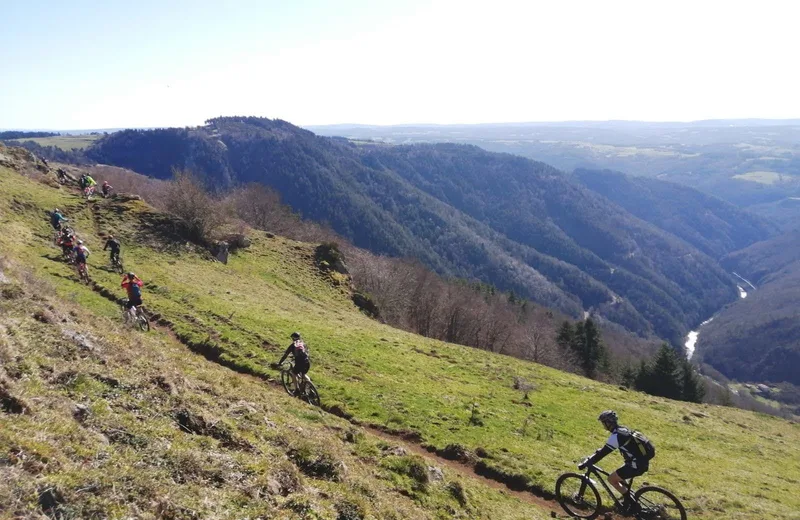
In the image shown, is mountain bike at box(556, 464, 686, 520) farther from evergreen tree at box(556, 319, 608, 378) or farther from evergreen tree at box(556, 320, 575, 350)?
evergreen tree at box(556, 320, 575, 350)

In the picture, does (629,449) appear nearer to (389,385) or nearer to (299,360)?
(299,360)

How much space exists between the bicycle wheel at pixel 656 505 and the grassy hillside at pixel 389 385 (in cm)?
322

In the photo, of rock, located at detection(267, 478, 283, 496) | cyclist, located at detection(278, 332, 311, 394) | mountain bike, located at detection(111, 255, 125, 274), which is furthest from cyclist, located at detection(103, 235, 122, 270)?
rock, located at detection(267, 478, 283, 496)

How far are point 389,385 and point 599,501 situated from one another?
42.4ft

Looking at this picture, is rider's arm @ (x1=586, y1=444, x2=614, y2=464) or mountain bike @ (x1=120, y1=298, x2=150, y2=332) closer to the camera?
rider's arm @ (x1=586, y1=444, x2=614, y2=464)

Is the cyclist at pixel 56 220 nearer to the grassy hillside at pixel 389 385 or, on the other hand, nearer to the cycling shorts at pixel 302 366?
the grassy hillside at pixel 389 385

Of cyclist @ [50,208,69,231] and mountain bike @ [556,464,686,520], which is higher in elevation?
cyclist @ [50,208,69,231]

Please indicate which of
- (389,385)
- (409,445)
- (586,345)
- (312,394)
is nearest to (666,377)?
(586,345)

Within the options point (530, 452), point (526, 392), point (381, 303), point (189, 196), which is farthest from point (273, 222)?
point (530, 452)

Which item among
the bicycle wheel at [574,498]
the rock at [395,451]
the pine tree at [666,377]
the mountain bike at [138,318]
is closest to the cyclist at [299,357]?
the rock at [395,451]

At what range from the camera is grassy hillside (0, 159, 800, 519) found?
687 inches

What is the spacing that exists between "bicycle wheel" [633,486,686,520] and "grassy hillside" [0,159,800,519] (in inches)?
127

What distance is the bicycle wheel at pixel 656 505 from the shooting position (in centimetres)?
1277

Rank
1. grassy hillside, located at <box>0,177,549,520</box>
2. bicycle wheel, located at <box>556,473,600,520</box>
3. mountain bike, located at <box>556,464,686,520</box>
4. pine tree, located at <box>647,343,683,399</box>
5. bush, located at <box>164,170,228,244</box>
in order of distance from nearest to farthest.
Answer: grassy hillside, located at <box>0,177,549,520</box> → mountain bike, located at <box>556,464,686,520</box> → bicycle wheel, located at <box>556,473,600,520</box> → bush, located at <box>164,170,228,244</box> → pine tree, located at <box>647,343,683,399</box>
